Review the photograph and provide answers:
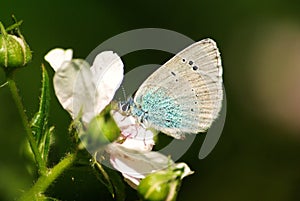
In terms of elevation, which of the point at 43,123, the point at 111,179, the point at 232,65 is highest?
the point at 43,123

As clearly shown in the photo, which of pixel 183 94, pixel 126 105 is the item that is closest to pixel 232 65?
pixel 183 94

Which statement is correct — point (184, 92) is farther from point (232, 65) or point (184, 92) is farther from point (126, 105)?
point (232, 65)

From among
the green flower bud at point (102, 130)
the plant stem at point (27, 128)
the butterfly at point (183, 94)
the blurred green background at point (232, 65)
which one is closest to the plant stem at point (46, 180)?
the plant stem at point (27, 128)

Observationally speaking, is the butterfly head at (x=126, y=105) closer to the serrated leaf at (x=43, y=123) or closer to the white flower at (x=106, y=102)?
the white flower at (x=106, y=102)

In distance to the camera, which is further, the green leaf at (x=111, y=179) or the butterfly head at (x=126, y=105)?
the butterfly head at (x=126, y=105)

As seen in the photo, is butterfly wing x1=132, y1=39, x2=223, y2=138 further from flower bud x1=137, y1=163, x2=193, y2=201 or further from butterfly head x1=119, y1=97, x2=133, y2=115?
flower bud x1=137, y1=163, x2=193, y2=201

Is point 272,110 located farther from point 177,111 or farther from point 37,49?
point 177,111
